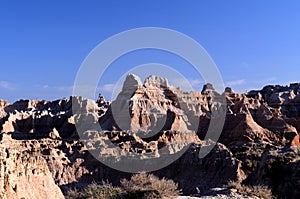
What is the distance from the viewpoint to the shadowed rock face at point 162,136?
32.1m

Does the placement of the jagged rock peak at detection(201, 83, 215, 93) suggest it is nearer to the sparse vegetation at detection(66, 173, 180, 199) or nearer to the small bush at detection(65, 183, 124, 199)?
the sparse vegetation at detection(66, 173, 180, 199)

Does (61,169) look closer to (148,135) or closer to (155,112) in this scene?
(148,135)

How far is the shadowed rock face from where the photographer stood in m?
32.1

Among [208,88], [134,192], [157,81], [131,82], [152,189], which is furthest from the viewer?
[208,88]

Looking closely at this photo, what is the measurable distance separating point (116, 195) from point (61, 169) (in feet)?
98.2

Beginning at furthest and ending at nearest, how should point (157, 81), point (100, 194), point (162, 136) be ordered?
point (157, 81)
point (162, 136)
point (100, 194)

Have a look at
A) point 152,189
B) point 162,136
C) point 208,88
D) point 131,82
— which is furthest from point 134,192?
point 208,88

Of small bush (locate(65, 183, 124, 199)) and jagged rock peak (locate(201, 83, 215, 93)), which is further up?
jagged rock peak (locate(201, 83, 215, 93))

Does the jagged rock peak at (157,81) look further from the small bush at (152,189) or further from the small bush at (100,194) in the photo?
the small bush at (100,194)

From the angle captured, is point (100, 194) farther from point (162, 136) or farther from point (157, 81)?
point (157, 81)

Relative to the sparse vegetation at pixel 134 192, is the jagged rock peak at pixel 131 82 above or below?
above

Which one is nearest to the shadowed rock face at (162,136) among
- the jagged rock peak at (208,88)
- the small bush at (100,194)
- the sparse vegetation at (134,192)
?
the jagged rock peak at (208,88)

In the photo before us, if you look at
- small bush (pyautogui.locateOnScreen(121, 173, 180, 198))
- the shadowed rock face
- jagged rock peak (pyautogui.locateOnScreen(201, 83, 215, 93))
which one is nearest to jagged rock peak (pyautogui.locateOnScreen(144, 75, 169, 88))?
the shadowed rock face

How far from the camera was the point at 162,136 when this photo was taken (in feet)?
196
